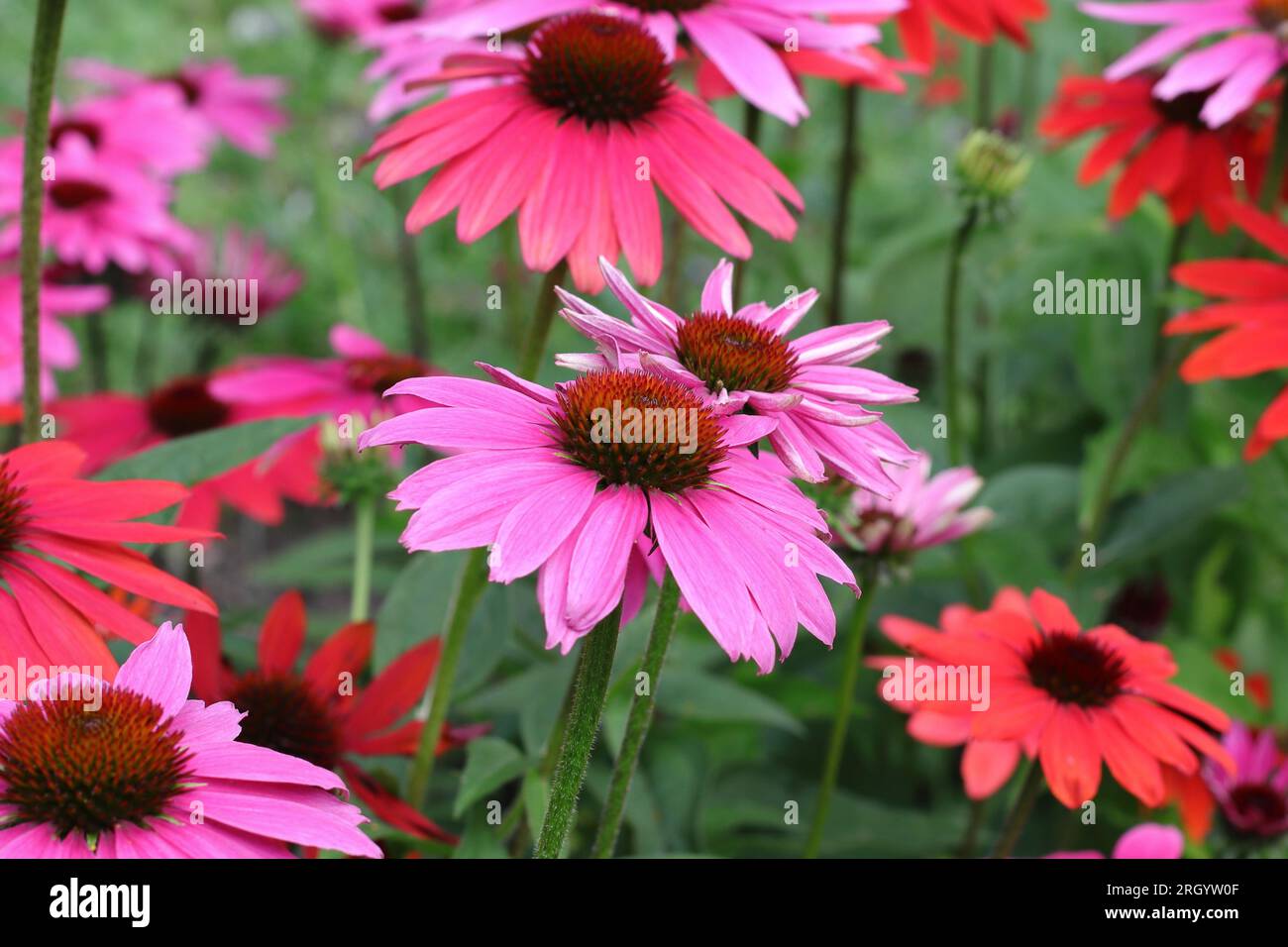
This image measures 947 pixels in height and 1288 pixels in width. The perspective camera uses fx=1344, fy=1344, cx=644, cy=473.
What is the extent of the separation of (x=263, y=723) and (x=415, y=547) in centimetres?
37

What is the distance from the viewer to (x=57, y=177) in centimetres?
150

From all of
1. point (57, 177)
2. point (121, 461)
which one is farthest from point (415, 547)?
point (57, 177)

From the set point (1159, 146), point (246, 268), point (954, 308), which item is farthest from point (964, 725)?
point (246, 268)

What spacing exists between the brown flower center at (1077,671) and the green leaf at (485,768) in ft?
1.10

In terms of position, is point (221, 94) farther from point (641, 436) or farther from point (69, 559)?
point (641, 436)

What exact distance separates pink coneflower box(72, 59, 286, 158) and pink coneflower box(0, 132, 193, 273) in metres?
0.28

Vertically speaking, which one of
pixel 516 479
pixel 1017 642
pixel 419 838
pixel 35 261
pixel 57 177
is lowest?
pixel 419 838

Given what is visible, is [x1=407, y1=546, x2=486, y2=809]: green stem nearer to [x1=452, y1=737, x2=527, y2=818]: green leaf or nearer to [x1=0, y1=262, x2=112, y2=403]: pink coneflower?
[x1=452, y1=737, x2=527, y2=818]: green leaf

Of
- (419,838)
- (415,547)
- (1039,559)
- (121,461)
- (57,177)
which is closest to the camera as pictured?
(415,547)

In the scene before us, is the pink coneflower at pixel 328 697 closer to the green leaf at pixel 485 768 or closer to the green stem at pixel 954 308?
the green leaf at pixel 485 768

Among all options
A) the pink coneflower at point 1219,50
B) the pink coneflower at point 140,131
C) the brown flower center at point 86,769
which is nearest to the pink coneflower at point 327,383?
the pink coneflower at point 140,131

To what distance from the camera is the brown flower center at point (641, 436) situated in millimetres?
595

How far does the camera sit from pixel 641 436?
597 millimetres
